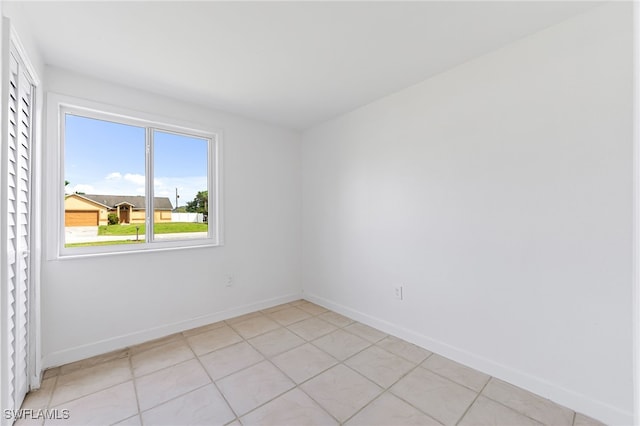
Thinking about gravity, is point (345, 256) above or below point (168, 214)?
below

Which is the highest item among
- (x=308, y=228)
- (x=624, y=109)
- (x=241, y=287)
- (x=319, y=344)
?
(x=624, y=109)

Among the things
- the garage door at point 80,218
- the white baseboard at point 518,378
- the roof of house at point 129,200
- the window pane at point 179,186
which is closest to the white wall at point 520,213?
the white baseboard at point 518,378

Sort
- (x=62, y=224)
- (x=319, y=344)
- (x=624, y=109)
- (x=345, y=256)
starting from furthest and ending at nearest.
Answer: (x=345, y=256), (x=319, y=344), (x=62, y=224), (x=624, y=109)

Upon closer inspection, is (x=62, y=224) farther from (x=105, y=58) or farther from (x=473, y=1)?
(x=473, y=1)

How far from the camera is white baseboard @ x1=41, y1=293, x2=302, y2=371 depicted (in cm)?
207

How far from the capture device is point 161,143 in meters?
2.70

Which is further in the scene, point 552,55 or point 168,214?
point 168,214

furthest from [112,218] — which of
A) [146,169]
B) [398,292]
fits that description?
[398,292]

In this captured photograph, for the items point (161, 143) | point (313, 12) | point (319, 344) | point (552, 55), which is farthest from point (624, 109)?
point (161, 143)

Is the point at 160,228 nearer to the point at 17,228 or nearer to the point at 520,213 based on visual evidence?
the point at 17,228

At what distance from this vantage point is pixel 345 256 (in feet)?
10.1

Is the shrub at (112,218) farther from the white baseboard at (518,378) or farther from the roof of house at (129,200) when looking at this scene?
the white baseboard at (518,378)

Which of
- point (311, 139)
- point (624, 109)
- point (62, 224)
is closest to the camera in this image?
point (624, 109)

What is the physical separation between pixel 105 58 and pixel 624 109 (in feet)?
11.0
